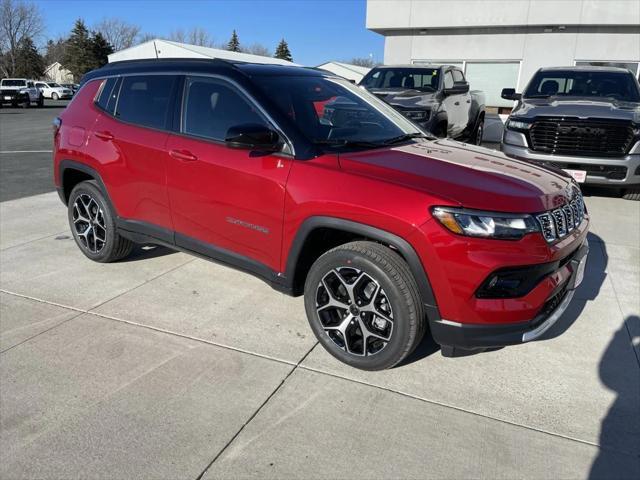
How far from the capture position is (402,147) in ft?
11.1

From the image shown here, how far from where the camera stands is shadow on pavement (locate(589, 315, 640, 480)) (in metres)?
2.33

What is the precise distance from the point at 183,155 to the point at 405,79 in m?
6.82

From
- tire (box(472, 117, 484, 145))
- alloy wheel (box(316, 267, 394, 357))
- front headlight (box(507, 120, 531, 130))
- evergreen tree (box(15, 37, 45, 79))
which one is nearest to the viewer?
alloy wheel (box(316, 267, 394, 357))

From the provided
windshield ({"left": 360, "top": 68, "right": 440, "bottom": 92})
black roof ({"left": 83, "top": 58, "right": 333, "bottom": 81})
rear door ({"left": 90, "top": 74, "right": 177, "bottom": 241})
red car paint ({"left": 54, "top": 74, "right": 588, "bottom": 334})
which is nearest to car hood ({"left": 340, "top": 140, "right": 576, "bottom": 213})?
red car paint ({"left": 54, "top": 74, "right": 588, "bottom": 334})

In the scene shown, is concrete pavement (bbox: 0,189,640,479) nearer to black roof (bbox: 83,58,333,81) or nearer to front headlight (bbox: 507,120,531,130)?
black roof (bbox: 83,58,333,81)

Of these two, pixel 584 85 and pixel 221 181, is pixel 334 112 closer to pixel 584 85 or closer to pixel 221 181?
pixel 221 181

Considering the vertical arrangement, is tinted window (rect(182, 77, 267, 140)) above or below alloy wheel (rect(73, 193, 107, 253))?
above

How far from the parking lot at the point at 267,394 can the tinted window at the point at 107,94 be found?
60.4 inches

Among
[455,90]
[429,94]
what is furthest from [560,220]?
[455,90]

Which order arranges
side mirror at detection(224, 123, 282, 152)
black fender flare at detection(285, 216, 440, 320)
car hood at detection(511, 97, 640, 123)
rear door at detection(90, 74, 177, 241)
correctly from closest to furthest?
black fender flare at detection(285, 216, 440, 320) → side mirror at detection(224, 123, 282, 152) → rear door at detection(90, 74, 177, 241) → car hood at detection(511, 97, 640, 123)

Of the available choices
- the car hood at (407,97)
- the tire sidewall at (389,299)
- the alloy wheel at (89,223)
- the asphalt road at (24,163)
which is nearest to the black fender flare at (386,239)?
the tire sidewall at (389,299)

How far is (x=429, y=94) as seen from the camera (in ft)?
28.2

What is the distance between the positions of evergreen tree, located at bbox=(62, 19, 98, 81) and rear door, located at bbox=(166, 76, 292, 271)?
63.1 m

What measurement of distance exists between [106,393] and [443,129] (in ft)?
24.1
